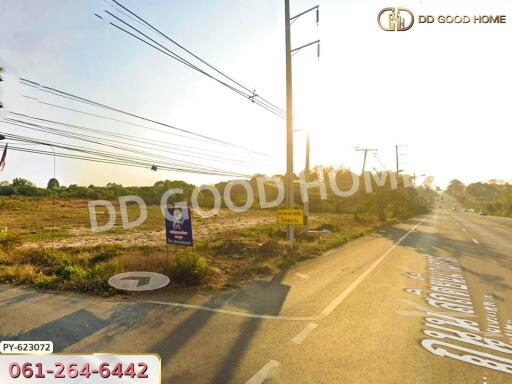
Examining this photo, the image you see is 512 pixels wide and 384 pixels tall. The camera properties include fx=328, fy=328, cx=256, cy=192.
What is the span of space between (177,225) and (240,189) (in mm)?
58910

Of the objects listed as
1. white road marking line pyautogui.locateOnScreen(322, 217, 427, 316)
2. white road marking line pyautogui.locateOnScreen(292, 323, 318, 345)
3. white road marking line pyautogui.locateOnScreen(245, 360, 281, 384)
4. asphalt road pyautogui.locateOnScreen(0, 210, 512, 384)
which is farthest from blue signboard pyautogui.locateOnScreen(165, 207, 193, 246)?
white road marking line pyautogui.locateOnScreen(245, 360, 281, 384)

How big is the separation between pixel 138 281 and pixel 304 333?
5.30m

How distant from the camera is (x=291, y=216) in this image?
14273 mm

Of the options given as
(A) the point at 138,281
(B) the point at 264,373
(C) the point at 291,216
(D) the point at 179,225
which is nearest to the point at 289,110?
(C) the point at 291,216

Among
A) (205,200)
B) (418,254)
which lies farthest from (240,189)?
(418,254)

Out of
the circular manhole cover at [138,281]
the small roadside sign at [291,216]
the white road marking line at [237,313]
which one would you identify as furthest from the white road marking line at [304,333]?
the small roadside sign at [291,216]

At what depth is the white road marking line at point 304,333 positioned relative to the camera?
19.0 ft

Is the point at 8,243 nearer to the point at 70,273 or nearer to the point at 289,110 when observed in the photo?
the point at 70,273

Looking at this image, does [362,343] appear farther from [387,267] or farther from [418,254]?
[418,254]

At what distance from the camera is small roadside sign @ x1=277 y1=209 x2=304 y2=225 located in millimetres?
14084

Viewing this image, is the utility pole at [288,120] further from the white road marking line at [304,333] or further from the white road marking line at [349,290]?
the white road marking line at [304,333]

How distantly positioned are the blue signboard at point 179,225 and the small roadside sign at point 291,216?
16.7 feet

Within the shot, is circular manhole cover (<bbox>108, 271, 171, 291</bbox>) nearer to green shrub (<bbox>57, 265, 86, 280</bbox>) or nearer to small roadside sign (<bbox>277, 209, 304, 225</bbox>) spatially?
green shrub (<bbox>57, 265, 86, 280</bbox>)

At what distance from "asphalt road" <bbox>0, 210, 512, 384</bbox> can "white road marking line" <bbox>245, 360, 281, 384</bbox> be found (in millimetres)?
14
